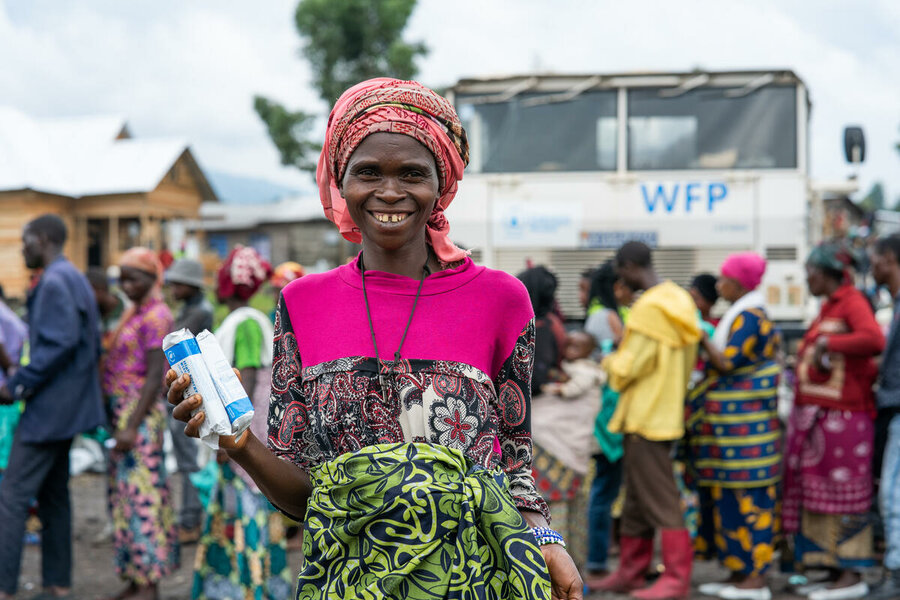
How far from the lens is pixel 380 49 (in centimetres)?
2312

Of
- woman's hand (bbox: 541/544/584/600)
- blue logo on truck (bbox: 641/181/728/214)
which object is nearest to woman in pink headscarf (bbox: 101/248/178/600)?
woman's hand (bbox: 541/544/584/600)

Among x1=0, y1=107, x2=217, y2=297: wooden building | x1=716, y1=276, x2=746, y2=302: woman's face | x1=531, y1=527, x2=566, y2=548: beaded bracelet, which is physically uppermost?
x1=0, y1=107, x2=217, y2=297: wooden building

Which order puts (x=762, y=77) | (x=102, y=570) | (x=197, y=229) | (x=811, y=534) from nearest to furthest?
(x=811, y=534) → (x=102, y=570) → (x=762, y=77) → (x=197, y=229)

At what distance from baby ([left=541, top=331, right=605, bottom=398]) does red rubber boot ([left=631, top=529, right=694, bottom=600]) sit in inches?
37.7

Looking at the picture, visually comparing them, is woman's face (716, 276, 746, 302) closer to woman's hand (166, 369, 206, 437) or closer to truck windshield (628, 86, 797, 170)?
truck windshield (628, 86, 797, 170)

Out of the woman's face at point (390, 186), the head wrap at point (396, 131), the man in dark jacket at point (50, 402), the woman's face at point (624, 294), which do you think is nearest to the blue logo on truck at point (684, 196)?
the woman's face at point (624, 294)

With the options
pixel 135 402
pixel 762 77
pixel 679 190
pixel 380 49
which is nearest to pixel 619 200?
pixel 679 190

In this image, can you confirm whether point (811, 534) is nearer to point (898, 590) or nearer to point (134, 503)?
point (898, 590)

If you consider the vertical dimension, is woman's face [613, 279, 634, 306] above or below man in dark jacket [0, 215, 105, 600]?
above

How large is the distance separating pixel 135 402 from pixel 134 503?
1.80ft

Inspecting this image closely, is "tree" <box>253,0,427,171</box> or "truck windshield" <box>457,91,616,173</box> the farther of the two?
"tree" <box>253,0,427,171</box>

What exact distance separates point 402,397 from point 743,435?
12.7ft

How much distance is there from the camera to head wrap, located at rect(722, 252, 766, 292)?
16.6 ft

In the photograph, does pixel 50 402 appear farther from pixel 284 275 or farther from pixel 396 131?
pixel 396 131
